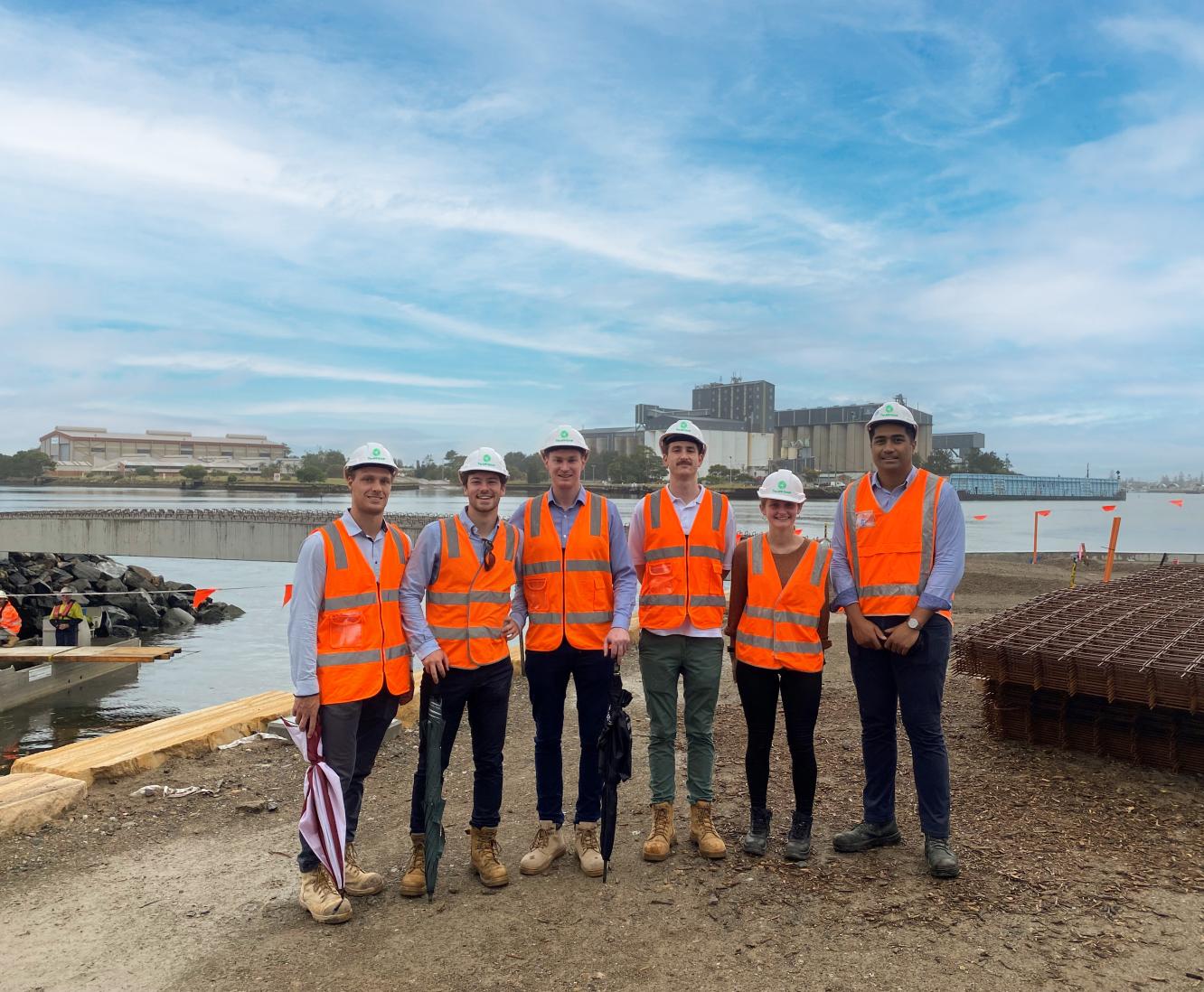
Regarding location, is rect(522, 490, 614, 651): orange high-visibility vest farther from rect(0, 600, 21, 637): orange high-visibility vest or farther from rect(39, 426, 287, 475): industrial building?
rect(39, 426, 287, 475): industrial building

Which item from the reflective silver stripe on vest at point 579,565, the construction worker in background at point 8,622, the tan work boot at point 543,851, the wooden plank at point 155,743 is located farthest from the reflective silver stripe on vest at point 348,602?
the construction worker in background at point 8,622

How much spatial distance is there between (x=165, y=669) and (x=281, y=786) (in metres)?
14.8

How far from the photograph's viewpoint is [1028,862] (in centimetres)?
421

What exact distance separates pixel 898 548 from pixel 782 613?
26.5 inches

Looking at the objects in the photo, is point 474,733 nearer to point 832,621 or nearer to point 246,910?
point 246,910

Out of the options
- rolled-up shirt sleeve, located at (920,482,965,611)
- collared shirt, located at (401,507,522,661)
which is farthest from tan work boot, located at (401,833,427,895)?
rolled-up shirt sleeve, located at (920,482,965,611)

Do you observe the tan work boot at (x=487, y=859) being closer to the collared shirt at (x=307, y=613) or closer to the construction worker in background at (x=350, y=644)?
the construction worker in background at (x=350, y=644)

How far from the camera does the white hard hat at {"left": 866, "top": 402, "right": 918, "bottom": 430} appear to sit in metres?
4.34

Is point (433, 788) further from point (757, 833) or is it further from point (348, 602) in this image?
point (757, 833)

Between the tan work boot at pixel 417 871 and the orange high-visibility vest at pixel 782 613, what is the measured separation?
1.88 metres

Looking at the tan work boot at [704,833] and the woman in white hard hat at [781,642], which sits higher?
the woman in white hard hat at [781,642]

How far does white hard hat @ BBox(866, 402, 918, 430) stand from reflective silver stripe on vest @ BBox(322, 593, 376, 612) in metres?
2.69

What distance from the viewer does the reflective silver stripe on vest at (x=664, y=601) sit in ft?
14.5

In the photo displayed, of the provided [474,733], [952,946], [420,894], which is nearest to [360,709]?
[474,733]
